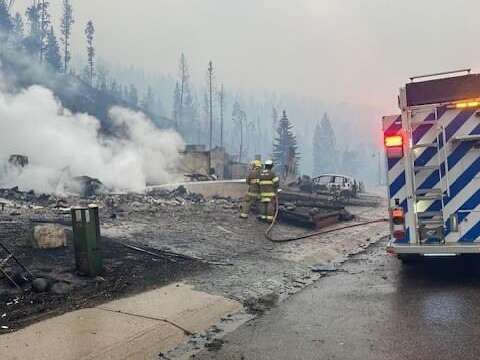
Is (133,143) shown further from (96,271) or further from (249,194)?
(96,271)

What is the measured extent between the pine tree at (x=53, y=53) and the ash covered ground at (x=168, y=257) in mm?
70608

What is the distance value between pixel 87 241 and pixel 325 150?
12138 cm

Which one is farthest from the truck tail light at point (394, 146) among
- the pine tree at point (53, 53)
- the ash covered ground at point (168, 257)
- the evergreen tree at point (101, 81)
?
the evergreen tree at point (101, 81)

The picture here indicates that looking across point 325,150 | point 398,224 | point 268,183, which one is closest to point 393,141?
point 398,224

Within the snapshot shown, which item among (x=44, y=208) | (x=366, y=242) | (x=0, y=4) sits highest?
(x=0, y=4)

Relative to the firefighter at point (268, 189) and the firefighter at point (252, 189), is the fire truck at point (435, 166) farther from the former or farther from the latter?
the firefighter at point (252, 189)

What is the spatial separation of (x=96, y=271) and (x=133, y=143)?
3128cm

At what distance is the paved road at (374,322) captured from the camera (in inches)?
161

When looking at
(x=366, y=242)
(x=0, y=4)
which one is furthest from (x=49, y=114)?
(x=0, y=4)

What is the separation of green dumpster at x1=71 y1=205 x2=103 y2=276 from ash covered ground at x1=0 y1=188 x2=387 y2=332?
15cm

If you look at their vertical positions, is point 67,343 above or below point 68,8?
below

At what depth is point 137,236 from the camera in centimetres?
968

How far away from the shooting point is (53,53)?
7944 centimetres

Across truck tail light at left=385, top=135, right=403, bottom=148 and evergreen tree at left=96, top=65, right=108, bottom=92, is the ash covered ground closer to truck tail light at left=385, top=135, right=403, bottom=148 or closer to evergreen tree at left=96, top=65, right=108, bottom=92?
truck tail light at left=385, top=135, right=403, bottom=148
